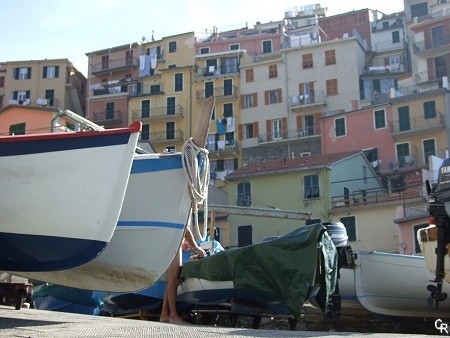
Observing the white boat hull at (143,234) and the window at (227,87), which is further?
the window at (227,87)

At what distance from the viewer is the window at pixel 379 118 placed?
46.4m

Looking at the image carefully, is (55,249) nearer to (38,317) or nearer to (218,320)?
(38,317)

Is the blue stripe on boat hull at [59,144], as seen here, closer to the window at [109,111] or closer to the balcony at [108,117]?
the balcony at [108,117]

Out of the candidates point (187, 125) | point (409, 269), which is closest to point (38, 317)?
point (409, 269)

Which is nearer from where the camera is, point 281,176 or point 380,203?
point 380,203

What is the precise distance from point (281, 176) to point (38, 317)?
3231 centimetres

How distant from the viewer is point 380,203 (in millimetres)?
34688

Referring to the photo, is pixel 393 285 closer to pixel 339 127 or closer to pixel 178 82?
pixel 339 127

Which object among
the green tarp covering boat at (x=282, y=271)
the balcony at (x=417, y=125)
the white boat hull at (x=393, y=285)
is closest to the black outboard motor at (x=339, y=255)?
the green tarp covering boat at (x=282, y=271)

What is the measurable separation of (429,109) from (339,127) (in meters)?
6.45

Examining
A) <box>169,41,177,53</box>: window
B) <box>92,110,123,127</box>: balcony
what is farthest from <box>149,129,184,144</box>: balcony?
<box>169,41,177,53</box>: window

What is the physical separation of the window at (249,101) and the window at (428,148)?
15.4 metres

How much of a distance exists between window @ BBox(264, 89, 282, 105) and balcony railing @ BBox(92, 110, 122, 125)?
1364 cm

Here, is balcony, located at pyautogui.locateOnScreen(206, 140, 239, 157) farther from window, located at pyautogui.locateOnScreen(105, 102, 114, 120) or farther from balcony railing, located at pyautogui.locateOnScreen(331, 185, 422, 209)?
balcony railing, located at pyautogui.locateOnScreen(331, 185, 422, 209)
